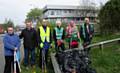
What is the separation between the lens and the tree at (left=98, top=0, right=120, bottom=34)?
24.9m

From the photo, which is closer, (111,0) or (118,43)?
(118,43)

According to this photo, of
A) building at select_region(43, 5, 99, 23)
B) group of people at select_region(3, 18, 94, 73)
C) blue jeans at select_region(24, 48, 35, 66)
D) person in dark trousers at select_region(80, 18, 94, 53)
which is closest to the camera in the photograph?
group of people at select_region(3, 18, 94, 73)

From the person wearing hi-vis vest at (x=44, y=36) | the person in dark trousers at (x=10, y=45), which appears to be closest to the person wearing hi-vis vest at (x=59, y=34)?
the person wearing hi-vis vest at (x=44, y=36)

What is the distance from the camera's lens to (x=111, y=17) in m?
25.7

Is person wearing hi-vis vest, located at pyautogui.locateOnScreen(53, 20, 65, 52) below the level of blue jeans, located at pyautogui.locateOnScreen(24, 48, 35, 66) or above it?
above

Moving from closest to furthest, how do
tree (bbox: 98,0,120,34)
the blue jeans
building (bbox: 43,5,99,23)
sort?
1. the blue jeans
2. tree (bbox: 98,0,120,34)
3. building (bbox: 43,5,99,23)

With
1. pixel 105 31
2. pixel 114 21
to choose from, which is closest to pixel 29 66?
pixel 114 21

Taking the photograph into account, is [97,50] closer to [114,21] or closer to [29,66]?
[29,66]

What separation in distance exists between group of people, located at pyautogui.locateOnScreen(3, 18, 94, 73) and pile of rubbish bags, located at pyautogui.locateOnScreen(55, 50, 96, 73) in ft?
2.24

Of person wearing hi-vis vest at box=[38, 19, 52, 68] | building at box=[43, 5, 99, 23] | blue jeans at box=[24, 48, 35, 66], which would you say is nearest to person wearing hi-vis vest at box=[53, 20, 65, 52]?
person wearing hi-vis vest at box=[38, 19, 52, 68]

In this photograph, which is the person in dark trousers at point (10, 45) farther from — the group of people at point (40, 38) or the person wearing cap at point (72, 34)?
the person wearing cap at point (72, 34)

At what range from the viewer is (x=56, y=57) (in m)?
13.1

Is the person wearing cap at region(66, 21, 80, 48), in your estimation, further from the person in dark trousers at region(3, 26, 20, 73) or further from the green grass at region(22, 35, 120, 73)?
the person in dark trousers at region(3, 26, 20, 73)

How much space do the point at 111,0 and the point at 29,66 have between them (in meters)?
15.2
